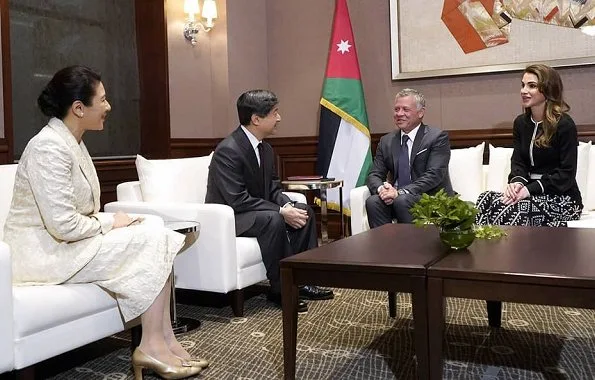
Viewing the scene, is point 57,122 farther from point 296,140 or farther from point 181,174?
point 296,140

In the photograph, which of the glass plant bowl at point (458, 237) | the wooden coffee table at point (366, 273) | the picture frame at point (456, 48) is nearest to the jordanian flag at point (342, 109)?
the picture frame at point (456, 48)

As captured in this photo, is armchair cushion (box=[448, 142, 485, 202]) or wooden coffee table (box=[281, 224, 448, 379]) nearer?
wooden coffee table (box=[281, 224, 448, 379])

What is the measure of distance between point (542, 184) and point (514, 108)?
4.35 ft

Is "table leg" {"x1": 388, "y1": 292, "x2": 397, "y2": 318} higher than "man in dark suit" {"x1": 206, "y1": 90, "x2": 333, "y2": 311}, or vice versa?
"man in dark suit" {"x1": 206, "y1": 90, "x2": 333, "y2": 311}

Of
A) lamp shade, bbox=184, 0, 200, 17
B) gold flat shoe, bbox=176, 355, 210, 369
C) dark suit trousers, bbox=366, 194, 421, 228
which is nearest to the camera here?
gold flat shoe, bbox=176, 355, 210, 369

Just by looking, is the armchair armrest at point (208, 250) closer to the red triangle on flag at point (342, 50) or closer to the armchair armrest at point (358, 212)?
the armchair armrest at point (358, 212)

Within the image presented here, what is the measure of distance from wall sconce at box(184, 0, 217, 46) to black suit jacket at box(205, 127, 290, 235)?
Answer: 1.94 metres

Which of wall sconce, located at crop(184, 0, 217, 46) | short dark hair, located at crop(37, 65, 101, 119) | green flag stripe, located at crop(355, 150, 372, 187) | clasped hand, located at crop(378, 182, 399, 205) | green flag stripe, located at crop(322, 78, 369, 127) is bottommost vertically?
clasped hand, located at crop(378, 182, 399, 205)

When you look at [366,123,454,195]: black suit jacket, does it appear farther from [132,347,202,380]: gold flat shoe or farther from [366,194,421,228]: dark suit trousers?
[132,347,202,380]: gold flat shoe

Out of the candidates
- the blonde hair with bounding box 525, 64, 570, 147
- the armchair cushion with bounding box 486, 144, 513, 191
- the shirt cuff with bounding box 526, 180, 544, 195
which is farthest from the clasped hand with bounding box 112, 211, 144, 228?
the armchair cushion with bounding box 486, 144, 513, 191

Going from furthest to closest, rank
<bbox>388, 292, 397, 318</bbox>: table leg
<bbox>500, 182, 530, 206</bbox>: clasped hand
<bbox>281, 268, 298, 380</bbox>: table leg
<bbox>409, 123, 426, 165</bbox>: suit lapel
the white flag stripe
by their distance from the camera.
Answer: the white flag stripe, <bbox>409, 123, 426, 165</bbox>: suit lapel, <bbox>500, 182, 530, 206</bbox>: clasped hand, <bbox>388, 292, 397, 318</bbox>: table leg, <bbox>281, 268, 298, 380</bbox>: table leg

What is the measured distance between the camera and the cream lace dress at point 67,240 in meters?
2.46

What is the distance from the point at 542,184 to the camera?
3.94 meters

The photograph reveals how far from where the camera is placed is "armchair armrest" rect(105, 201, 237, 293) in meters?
3.39
